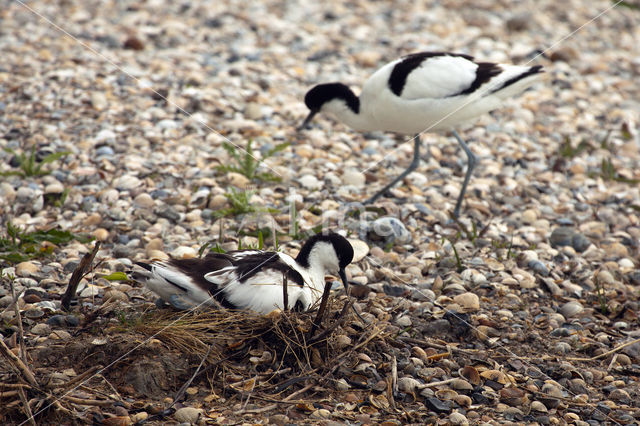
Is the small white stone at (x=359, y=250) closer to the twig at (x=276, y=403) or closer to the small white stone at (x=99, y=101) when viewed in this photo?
the twig at (x=276, y=403)

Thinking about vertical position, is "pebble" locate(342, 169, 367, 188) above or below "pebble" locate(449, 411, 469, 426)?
above

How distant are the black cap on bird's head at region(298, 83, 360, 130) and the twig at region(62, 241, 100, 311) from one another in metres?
2.64

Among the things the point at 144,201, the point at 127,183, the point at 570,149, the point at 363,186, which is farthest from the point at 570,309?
the point at 127,183

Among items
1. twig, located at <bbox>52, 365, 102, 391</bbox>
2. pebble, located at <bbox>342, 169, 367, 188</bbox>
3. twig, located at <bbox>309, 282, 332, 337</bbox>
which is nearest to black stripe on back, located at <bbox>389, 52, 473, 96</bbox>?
pebble, located at <bbox>342, 169, 367, 188</bbox>

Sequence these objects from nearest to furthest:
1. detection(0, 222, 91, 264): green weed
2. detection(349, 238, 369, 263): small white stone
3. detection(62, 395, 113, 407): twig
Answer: detection(62, 395, 113, 407): twig → detection(0, 222, 91, 264): green weed → detection(349, 238, 369, 263): small white stone

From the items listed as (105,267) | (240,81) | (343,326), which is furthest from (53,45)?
(343,326)

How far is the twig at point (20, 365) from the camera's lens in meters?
3.01

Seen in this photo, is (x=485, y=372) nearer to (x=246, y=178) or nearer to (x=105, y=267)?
(x=105, y=267)

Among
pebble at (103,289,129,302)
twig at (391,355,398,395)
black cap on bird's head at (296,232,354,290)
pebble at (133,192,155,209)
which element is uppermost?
black cap on bird's head at (296,232,354,290)

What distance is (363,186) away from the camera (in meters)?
6.10

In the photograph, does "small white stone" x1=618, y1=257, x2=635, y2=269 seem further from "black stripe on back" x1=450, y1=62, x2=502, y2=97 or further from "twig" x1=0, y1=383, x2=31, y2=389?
"twig" x1=0, y1=383, x2=31, y2=389

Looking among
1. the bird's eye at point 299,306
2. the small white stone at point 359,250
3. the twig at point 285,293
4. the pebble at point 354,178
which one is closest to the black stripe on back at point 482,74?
the pebble at point 354,178

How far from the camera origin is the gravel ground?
382 centimetres

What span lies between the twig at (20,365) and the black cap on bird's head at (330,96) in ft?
11.5
